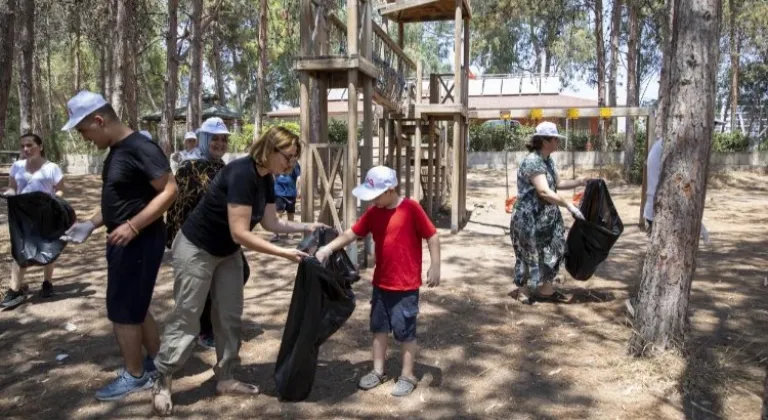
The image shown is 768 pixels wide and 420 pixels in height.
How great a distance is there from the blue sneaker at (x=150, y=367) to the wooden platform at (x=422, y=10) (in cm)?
759

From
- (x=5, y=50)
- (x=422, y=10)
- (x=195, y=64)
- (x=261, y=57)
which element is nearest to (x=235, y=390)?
(x=5, y=50)

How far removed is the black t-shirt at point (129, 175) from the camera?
3.11 metres

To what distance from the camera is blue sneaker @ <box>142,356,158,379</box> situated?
3.63 metres

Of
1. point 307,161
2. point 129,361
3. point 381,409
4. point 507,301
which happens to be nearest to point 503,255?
point 507,301

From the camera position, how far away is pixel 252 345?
14.7 ft

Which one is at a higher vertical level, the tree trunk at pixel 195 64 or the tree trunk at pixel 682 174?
the tree trunk at pixel 195 64

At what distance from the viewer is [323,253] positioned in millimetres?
3434

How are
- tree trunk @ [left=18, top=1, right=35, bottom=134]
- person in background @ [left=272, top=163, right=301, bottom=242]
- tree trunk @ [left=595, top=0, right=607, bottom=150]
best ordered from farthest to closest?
tree trunk @ [left=595, top=0, right=607, bottom=150] < person in background @ [left=272, top=163, right=301, bottom=242] < tree trunk @ [left=18, top=1, right=35, bottom=134]

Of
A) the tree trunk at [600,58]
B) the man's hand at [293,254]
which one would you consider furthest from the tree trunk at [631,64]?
the man's hand at [293,254]

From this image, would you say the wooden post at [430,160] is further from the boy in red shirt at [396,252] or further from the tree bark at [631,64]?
A: the tree bark at [631,64]

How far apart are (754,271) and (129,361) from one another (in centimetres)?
651

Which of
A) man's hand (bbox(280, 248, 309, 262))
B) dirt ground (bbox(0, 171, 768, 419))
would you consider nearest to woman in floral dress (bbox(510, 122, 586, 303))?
dirt ground (bbox(0, 171, 768, 419))

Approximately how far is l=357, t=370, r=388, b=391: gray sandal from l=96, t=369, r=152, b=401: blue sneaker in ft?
4.08

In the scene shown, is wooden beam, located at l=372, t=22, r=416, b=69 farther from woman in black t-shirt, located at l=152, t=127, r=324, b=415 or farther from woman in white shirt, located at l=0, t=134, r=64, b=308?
woman in black t-shirt, located at l=152, t=127, r=324, b=415
